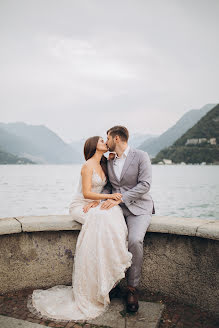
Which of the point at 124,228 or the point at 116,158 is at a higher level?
the point at 116,158

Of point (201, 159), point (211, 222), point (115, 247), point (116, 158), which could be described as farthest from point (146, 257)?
point (201, 159)

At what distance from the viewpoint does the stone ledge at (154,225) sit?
10.2 feet

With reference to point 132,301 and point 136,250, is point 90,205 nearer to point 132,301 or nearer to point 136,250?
point 136,250

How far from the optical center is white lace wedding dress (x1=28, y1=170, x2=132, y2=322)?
10.2 ft

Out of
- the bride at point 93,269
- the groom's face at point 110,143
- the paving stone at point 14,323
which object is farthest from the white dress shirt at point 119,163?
the paving stone at point 14,323

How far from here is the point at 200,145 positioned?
123688mm

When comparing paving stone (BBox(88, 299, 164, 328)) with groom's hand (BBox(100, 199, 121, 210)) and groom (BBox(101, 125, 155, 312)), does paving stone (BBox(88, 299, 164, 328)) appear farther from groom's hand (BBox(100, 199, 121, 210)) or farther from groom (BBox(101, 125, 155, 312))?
groom's hand (BBox(100, 199, 121, 210))

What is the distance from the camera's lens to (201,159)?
133 m

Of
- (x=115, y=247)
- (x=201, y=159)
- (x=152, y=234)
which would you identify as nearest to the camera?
(x=115, y=247)

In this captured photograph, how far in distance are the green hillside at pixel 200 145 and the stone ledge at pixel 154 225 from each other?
124689 mm

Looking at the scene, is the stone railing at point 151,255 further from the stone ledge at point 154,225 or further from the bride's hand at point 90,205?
the bride's hand at point 90,205

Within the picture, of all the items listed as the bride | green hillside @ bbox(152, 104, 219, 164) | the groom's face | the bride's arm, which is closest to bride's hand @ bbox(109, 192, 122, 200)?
the bride's arm

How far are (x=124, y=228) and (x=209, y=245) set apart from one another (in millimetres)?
868

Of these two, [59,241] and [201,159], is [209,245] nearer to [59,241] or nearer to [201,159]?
[59,241]
